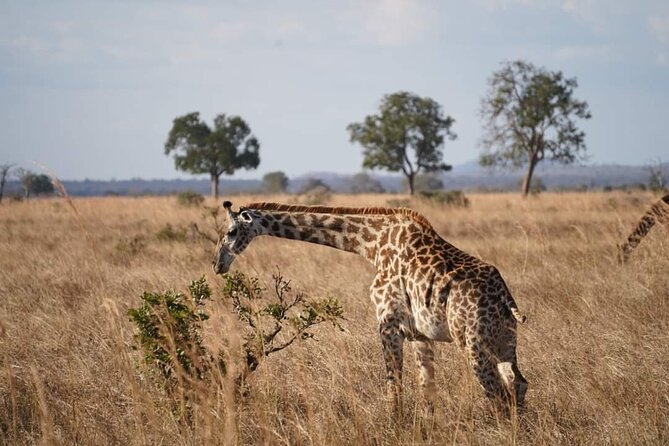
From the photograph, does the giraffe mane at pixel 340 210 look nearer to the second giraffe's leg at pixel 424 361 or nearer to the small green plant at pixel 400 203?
the second giraffe's leg at pixel 424 361

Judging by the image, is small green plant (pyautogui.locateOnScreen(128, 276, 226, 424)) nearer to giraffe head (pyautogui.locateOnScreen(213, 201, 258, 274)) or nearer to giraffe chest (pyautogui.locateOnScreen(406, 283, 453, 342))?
giraffe head (pyautogui.locateOnScreen(213, 201, 258, 274))

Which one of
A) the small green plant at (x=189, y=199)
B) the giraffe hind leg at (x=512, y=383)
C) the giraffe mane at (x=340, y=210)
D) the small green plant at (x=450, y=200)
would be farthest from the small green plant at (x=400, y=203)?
the giraffe hind leg at (x=512, y=383)

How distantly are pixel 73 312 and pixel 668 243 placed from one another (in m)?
8.43

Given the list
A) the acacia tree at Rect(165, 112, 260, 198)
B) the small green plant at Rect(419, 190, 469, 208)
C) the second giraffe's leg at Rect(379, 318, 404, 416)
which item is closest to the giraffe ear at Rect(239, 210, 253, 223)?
the second giraffe's leg at Rect(379, 318, 404, 416)

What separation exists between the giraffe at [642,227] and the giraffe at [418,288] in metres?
6.11

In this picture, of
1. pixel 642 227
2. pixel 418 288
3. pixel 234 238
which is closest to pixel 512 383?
pixel 418 288

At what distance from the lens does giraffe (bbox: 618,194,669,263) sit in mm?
11414

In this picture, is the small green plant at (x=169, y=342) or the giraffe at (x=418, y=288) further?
the small green plant at (x=169, y=342)

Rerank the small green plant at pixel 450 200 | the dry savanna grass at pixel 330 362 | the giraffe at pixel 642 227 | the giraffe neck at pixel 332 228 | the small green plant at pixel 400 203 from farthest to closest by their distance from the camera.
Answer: the small green plant at pixel 450 200 → the small green plant at pixel 400 203 → the giraffe at pixel 642 227 → the giraffe neck at pixel 332 228 → the dry savanna grass at pixel 330 362

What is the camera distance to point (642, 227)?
11523 millimetres

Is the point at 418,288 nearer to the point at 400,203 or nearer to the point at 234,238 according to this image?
the point at 234,238

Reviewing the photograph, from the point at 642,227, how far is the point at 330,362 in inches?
268

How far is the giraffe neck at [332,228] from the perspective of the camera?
22.4 feet

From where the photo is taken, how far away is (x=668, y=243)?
11.0m
